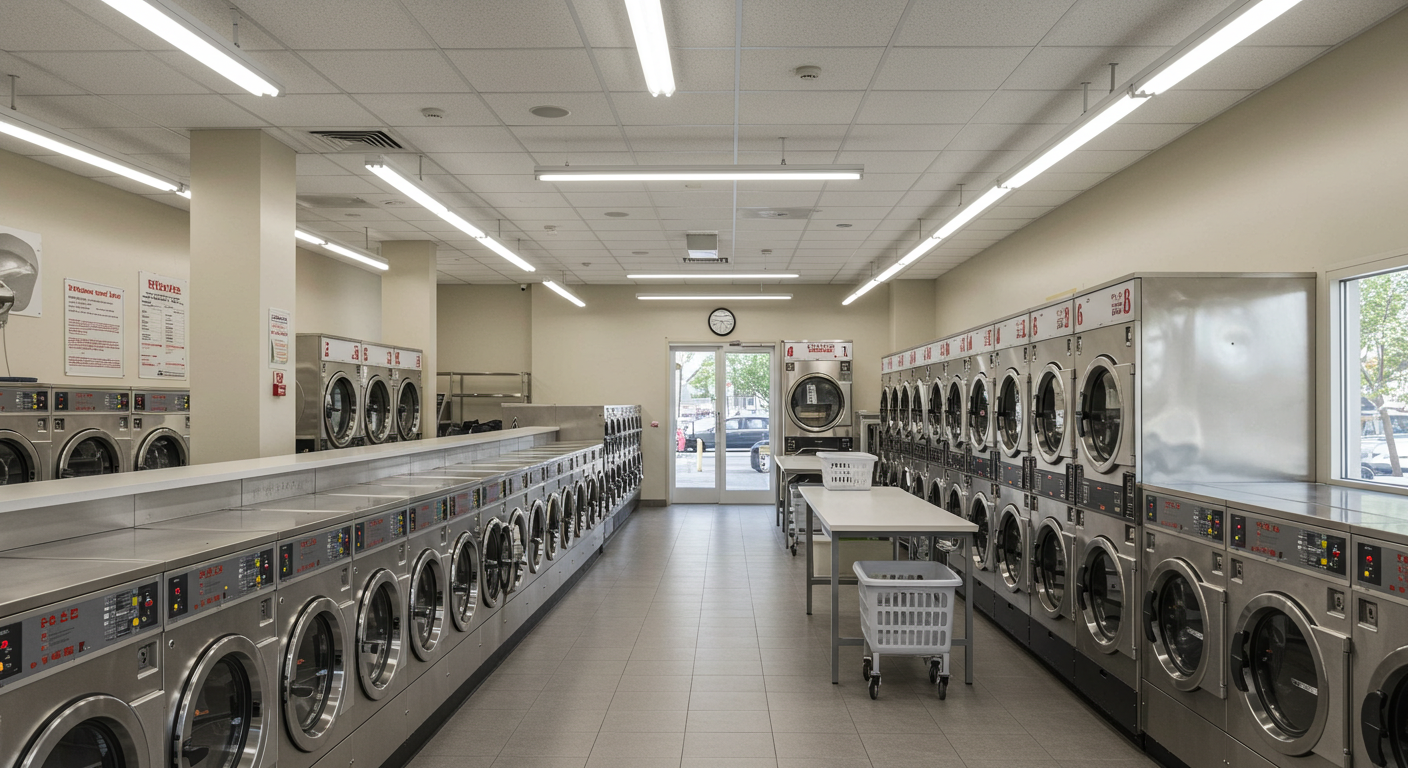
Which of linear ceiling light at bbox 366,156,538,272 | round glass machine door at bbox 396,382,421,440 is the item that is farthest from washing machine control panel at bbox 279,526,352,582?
round glass machine door at bbox 396,382,421,440

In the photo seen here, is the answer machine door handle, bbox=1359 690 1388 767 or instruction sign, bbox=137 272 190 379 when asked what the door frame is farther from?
machine door handle, bbox=1359 690 1388 767

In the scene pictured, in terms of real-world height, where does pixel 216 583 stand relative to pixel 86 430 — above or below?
below

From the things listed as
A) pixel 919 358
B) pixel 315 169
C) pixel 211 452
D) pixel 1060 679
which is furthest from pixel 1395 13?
pixel 211 452

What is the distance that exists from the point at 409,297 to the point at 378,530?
629 centimetres

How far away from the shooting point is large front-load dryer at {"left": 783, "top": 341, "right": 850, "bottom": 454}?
1080 cm

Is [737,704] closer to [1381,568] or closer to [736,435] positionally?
[1381,568]

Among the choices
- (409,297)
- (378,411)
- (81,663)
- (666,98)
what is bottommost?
(81,663)

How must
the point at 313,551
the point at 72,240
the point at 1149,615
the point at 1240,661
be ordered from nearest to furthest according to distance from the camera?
the point at 313,551
the point at 1240,661
the point at 1149,615
the point at 72,240

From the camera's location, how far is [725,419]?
12.0 metres

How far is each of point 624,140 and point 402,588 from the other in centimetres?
341

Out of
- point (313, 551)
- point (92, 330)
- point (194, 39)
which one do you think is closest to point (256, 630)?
point (313, 551)

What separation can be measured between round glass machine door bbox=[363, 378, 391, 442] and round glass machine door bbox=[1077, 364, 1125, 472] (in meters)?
6.38

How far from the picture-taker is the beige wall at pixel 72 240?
19.5 feet

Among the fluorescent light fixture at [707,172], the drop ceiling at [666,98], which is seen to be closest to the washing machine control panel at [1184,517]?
the drop ceiling at [666,98]
